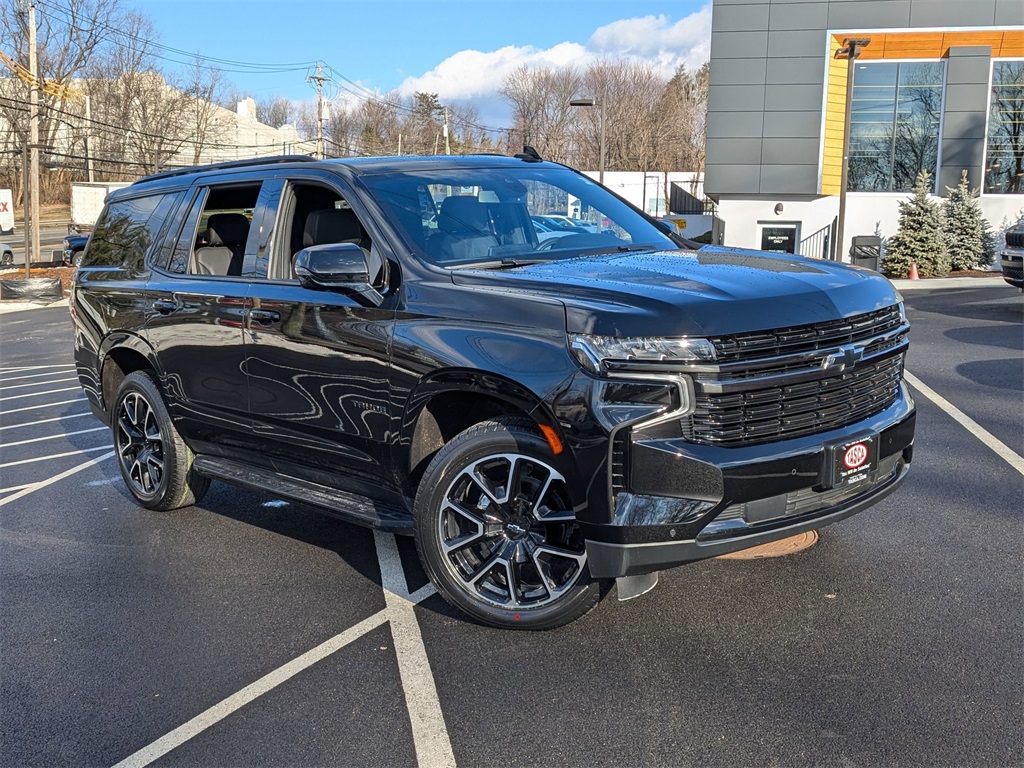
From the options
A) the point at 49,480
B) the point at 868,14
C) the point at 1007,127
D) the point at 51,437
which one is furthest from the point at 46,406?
the point at 1007,127

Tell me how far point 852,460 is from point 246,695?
2507 mm

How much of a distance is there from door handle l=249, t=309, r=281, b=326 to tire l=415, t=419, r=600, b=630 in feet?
4.45

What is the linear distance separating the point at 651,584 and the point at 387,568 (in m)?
1.61

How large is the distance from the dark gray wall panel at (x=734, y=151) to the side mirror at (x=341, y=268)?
27791mm

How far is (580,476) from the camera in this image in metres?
3.65

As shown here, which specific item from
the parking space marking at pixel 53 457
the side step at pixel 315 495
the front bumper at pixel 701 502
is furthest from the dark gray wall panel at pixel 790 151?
the front bumper at pixel 701 502

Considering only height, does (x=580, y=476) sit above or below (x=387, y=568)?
above

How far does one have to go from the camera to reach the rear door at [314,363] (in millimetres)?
4461

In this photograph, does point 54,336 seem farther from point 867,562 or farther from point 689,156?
point 689,156

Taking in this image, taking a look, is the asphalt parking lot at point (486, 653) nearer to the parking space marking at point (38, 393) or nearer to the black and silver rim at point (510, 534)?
the black and silver rim at point (510, 534)

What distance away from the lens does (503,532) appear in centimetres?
404

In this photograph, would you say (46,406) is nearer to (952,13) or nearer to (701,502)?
(701,502)

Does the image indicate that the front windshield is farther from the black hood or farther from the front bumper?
the front bumper

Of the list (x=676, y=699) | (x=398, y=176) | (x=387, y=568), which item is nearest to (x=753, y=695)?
(x=676, y=699)
